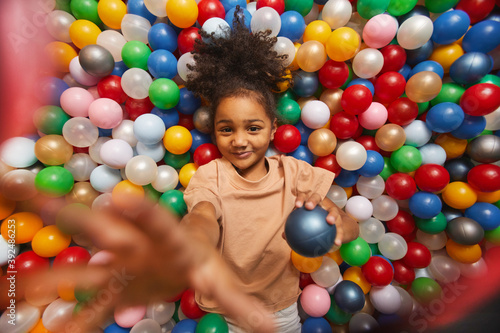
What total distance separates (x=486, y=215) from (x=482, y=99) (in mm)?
547

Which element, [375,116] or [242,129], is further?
[375,116]

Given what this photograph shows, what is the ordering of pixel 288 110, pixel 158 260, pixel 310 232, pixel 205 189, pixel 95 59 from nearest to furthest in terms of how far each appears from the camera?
pixel 158 260
pixel 310 232
pixel 205 189
pixel 95 59
pixel 288 110

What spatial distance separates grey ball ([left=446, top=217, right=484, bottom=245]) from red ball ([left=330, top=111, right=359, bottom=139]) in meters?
0.66

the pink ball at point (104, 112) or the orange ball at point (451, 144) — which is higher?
the orange ball at point (451, 144)

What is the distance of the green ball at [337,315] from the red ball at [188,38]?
1.47 metres

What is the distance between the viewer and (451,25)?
1118mm

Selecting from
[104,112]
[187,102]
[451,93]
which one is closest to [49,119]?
[104,112]

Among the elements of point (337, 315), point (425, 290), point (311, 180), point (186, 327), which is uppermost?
point (311, 180)

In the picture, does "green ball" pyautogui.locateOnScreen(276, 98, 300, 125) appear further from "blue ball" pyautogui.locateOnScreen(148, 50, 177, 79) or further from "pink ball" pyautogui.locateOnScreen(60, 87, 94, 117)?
"pink ball" pyautogui.locateOnScreen(60, 87, 94, 117)

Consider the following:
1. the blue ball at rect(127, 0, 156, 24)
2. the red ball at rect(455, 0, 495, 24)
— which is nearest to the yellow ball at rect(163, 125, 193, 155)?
the blue ball at rect(127, 0, 156, 24)

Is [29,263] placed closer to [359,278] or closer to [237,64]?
[237,64]

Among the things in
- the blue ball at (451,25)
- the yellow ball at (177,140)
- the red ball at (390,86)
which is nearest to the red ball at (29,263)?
the yellow ball at (177,140)

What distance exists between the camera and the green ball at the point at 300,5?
3.98 ft

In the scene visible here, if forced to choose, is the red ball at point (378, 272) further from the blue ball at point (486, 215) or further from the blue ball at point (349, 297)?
the blue ball at point (486, 215)
